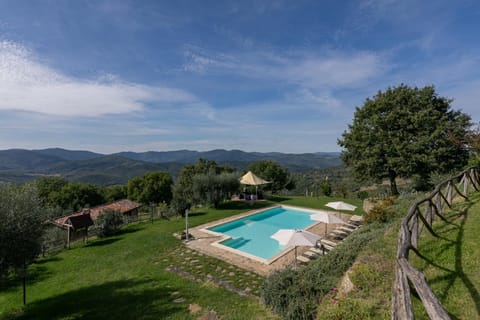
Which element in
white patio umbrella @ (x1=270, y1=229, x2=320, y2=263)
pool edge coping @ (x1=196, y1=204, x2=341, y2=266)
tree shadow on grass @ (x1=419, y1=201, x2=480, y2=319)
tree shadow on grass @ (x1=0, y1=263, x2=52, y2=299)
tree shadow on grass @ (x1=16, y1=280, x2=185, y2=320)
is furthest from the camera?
pool edge coping @ (x1=196, y1=204, x2=341, y2=266)

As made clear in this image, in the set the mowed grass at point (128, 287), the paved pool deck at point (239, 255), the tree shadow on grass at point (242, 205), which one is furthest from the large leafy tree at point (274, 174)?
the mowed grass at point (128, 287)

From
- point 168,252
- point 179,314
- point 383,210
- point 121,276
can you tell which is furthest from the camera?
point 168,252

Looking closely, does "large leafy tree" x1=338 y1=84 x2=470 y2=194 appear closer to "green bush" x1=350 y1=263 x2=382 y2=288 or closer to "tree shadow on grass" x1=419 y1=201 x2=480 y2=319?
"tree shadow on grass" x1=419 y1=201 x2=480 y2=319

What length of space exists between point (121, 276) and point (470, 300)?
32.4ft

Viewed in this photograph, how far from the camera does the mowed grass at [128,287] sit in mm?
5887

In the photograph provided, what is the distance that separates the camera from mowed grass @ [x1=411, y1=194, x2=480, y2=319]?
3116 mm

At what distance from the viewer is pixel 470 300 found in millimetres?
3152

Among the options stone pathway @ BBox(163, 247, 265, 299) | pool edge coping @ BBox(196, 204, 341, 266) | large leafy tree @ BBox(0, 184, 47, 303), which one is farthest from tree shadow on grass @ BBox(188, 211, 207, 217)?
large leafy tree @ BBox(0, 184, 47, 303)

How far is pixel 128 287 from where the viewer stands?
7.29 m

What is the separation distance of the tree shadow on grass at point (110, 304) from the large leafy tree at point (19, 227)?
4.57 ft

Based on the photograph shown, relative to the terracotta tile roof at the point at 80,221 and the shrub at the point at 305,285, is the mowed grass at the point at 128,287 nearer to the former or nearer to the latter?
the shrub at the point at 305,285

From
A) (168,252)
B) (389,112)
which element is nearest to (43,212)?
(168,252)

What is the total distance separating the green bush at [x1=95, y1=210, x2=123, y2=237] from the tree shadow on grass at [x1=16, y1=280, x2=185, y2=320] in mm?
7311

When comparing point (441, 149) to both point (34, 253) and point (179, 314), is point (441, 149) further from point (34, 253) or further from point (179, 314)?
point (34, 253)
